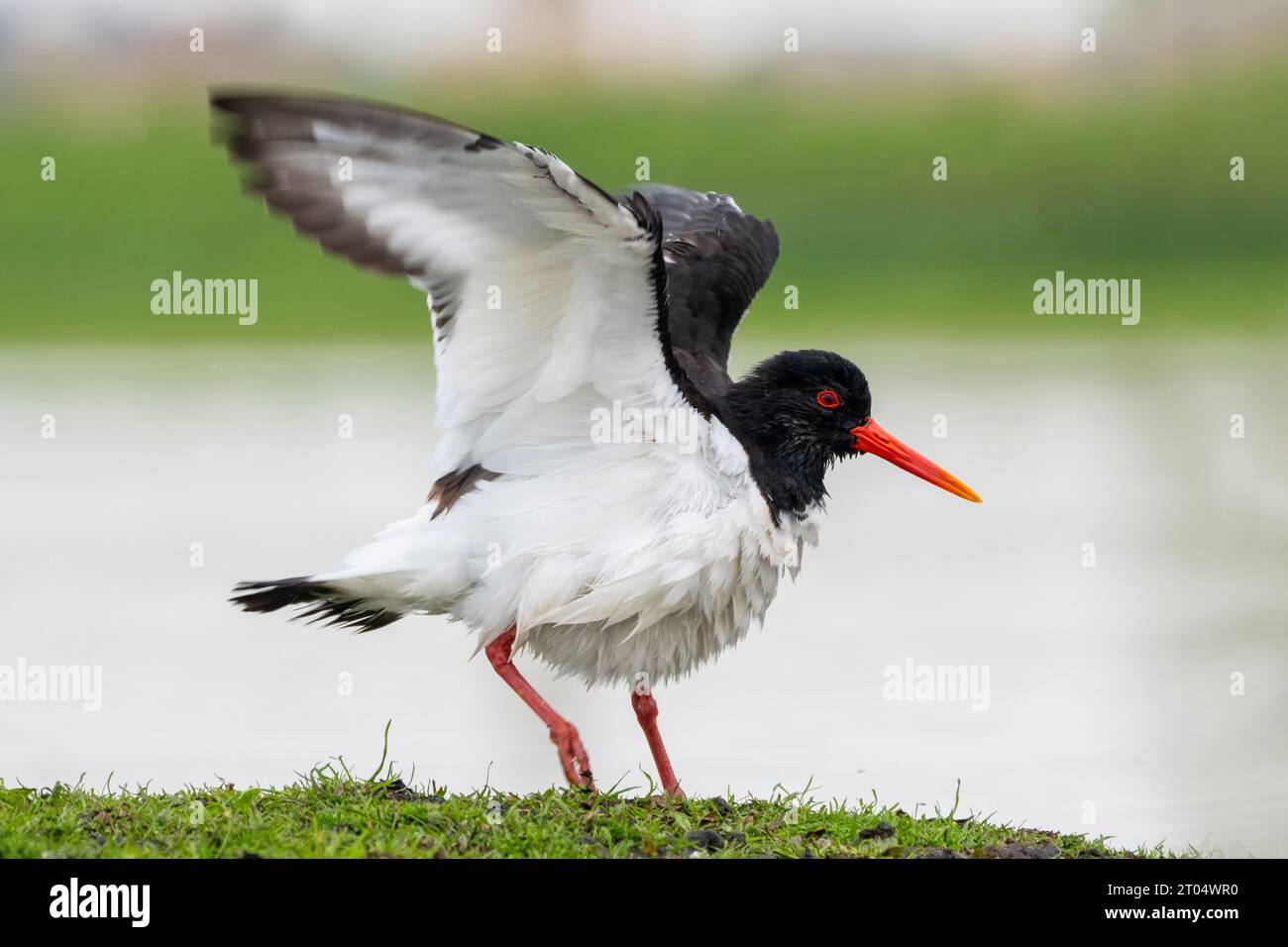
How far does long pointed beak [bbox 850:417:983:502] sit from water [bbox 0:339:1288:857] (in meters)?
1.48

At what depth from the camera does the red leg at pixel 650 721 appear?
6828 mm

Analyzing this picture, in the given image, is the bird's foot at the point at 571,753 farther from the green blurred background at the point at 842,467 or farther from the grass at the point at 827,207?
the grass at the point at 827,207

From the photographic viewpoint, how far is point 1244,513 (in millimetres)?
13016

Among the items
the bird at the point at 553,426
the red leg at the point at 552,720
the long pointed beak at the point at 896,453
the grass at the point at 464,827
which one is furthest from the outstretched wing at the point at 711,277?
the grass at the point at 464,827

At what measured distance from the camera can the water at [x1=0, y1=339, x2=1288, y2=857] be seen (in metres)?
8.23

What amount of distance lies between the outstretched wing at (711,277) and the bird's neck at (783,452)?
188 mm

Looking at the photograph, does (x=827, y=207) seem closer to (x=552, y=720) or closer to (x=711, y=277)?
(x=711, y=277)

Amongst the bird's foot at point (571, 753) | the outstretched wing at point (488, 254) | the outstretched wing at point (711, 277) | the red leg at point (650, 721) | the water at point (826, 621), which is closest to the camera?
the outstretched wing at point (488, 254)

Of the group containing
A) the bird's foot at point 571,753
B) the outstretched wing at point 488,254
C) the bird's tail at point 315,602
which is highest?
the outstretched wing at point 488,254

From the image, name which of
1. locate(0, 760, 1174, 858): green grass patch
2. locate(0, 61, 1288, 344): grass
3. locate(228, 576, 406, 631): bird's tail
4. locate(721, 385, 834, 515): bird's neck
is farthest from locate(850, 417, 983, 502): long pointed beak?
locate(0, 61, 1288, 344): grass

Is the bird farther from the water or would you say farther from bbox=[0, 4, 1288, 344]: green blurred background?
bbox=[0, 4, 1288, 344]: green blurred background
